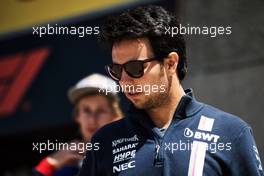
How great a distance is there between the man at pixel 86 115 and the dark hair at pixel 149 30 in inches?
28.4

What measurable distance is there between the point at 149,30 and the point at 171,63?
6.0 inches

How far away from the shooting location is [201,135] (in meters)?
2.63

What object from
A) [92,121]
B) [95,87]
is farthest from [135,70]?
[95,87]

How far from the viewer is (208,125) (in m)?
2.63

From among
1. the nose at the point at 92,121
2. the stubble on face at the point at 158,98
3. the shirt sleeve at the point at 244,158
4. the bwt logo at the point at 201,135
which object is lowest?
the shirt sleeve at the point at 244,158

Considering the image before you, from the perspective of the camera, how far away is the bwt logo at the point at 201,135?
260 cm

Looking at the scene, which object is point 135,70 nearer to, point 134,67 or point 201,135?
point 134,67

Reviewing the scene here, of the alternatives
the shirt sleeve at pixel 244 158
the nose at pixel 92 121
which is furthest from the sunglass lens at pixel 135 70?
the nose at pixel 92 121

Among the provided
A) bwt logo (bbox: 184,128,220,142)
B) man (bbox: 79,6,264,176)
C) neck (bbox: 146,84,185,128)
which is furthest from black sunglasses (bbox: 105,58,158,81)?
bwt logo (bbox: 184,128,220,142)

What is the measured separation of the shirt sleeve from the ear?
15.2 inches

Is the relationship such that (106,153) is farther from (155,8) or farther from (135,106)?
(155,8)

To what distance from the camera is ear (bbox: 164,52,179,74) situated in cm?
276

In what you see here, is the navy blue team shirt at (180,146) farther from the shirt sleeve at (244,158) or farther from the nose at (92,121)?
the nose at (92,121)

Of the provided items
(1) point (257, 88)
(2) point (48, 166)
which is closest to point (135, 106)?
(2) point (48, 166)
